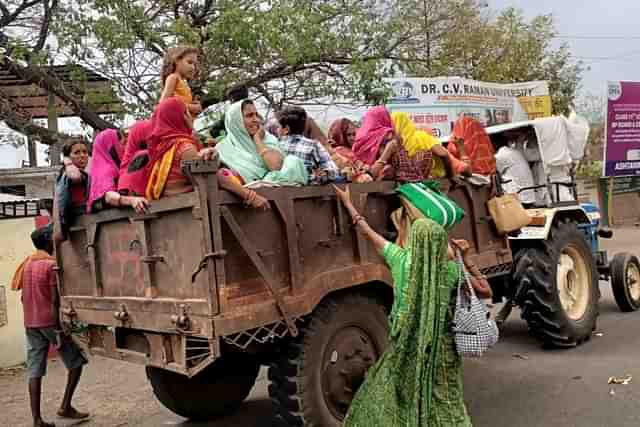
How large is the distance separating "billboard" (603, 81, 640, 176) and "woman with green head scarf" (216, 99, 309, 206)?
15918 millimetres

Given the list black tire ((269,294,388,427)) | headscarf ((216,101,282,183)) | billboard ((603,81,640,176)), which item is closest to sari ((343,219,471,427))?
black tire ((269,294,388,427))

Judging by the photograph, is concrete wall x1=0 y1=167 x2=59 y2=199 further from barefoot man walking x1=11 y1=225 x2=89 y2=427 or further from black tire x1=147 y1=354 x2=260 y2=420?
black tire x1=147 y1=354 x2=260 y2=420

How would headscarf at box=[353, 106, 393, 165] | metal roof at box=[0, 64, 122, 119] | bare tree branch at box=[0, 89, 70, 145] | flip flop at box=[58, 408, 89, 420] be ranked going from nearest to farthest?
headscarf at box=[353, 106, 393, 165] < flip flop at box=[58, 408, 89, 420] < bare tree branch at box=[0, 89, 70, 145] < metal roof at box=[0, 64, 122, 119]

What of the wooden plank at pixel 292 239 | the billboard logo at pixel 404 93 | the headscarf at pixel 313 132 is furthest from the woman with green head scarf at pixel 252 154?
the billboard logo at pixel 404 93

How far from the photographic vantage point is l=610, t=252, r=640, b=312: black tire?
762 cm

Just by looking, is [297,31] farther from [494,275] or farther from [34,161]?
[34,161]

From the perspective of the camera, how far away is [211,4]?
35.0 feet

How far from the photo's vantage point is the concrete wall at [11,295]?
23.6 ft

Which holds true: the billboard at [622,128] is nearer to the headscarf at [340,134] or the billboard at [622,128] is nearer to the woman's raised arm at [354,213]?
the headscarf at [340,134]

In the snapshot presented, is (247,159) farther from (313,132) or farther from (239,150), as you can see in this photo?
(313,132)

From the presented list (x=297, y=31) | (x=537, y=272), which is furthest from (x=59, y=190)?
(x=297, y=31)

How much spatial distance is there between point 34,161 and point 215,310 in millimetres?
14160

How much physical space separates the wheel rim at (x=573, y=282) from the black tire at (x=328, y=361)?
2923mm

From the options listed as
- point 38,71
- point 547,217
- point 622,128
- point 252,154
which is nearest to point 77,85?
point 38,71
